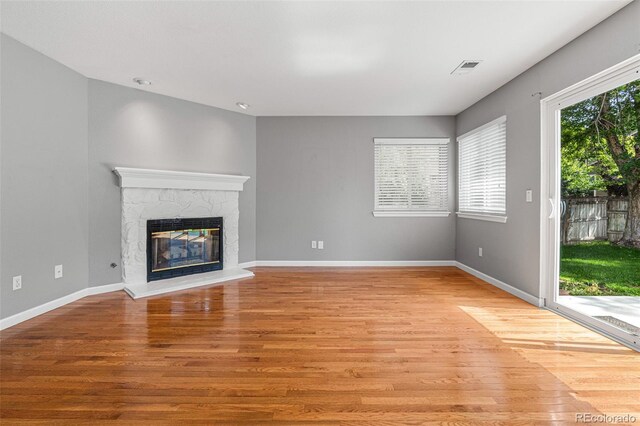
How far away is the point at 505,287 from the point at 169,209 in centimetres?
454

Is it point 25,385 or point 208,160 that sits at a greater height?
point 208,160

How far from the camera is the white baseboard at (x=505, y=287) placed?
3304 mm

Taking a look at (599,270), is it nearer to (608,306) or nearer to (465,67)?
(608,306)

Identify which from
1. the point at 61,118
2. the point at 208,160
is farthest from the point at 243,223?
the point at 61,118

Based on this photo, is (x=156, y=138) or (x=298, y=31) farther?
(x=156, y=138)

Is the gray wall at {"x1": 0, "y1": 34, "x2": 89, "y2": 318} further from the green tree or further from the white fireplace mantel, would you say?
the green tree

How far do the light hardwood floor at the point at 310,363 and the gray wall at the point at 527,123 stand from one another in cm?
68

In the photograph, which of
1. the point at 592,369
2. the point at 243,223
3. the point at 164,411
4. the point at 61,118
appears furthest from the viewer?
the point at 243,223

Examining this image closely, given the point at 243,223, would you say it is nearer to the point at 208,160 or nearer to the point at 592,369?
the point at 208,160

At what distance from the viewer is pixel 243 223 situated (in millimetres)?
5113

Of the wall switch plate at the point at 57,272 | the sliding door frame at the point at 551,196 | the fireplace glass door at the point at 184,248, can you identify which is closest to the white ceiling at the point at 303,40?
the sliding door frame at the point at 551,196

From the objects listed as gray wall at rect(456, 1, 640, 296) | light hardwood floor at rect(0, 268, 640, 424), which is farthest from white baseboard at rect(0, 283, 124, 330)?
gray wall at rect(456, 1, 640, 296)

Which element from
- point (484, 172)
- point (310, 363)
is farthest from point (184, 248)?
point (484, 172)

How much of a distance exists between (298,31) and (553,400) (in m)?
3.17
